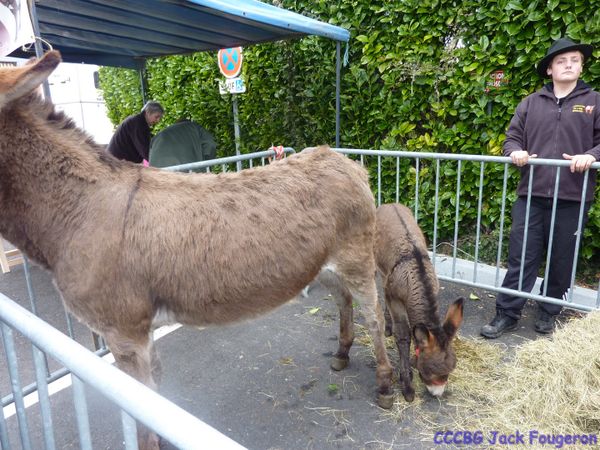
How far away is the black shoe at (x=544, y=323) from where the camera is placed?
13.2 ft

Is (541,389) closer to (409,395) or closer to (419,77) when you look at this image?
(409,395)

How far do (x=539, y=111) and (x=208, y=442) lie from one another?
4163 millimetres

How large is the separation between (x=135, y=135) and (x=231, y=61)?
1939 mm

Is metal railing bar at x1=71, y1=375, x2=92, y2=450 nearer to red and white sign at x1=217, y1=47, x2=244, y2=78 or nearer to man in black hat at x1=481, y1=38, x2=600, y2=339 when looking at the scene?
man in black hat at x1=481, y1=38, x2=600, y2=339

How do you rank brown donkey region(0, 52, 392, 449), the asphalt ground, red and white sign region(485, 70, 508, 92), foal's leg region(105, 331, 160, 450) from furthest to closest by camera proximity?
red and white sign region(485, 70, 508, 92)
the asphalt ground
foal's leg region(105, 331, 160, 450)
brown donkey region(0, 52, 392, 449)

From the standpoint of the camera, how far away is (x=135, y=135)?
6.28 metres

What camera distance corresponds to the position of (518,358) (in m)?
3.29

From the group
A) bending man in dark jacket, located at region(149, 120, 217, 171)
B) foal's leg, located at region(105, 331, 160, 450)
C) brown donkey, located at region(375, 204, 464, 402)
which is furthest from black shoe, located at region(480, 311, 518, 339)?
bending man in dark jacket, located at region(149, 120, 217, 171)

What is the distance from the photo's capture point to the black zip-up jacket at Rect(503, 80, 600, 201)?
12.1ft

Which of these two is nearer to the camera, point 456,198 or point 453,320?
point 453,320

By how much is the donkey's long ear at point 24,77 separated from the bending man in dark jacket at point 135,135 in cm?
459

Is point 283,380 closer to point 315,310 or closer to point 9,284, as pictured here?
point 315,310

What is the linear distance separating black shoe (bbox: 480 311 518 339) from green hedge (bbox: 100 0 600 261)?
1634 mm

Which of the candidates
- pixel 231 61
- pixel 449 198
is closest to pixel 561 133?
pixel 449 198
